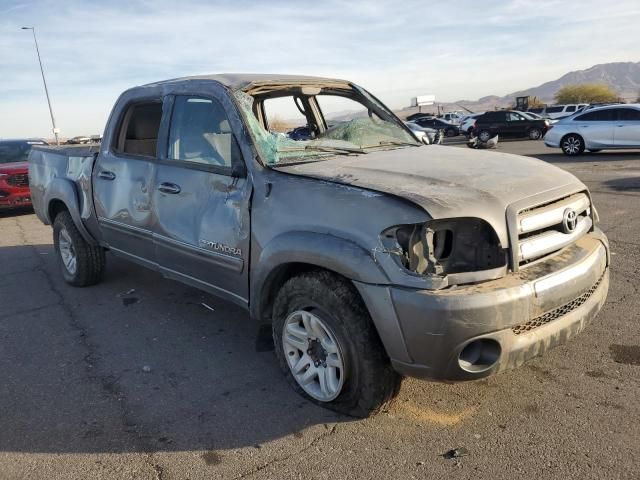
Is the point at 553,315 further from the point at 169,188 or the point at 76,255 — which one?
the point at 76,255

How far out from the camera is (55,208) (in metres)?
5.66

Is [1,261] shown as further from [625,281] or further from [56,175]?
[625,281]

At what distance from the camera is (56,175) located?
5445 mm

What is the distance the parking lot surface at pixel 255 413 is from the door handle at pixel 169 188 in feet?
3.80

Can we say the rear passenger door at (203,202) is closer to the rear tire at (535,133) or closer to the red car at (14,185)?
the red car at (14,185)

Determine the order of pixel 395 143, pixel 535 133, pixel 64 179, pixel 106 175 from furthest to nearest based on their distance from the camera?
pixel 535 133 → pixel 64 179 → pixel 106 175 → pixel 395 143

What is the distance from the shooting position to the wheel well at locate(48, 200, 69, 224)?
5496 millimetres

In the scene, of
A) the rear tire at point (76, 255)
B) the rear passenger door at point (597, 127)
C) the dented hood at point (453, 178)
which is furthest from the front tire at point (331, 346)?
the rear passenger door at point (597, 127)

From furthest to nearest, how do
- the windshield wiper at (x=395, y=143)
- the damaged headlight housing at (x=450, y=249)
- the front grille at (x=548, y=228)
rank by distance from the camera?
1. the windshield wiper at (x=395, y=143)
2. the front grille at (x=548, y=228)
3. the damaged headlight housing at (x=450, y=249)

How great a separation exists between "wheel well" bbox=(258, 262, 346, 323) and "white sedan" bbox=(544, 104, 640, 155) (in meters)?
14.5

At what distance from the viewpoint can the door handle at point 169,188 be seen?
3732mm

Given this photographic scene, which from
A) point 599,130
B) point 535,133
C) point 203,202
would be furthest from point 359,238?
point 535,133

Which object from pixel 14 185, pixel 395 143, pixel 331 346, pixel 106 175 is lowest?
pixel 14 185

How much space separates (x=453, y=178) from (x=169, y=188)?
201 cm
